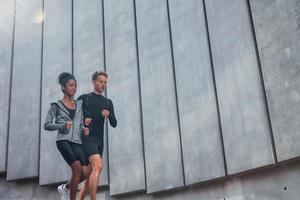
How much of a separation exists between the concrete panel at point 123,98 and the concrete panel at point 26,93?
214 cm

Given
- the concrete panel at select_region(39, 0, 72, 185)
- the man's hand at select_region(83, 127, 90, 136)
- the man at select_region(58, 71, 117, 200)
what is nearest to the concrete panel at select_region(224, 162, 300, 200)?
the man at select_region(58, 71, 117, 200)

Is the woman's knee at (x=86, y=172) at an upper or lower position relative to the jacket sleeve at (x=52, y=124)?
lower

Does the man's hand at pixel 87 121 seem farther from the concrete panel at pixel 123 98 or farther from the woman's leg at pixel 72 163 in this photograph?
the concrete panel at pixel 123 98

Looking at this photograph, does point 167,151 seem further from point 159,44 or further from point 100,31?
point 100,31

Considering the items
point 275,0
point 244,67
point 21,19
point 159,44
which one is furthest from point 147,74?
point 21,19

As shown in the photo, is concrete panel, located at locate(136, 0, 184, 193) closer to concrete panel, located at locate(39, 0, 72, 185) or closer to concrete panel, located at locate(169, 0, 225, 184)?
concrete panel, located at locate(169, 0, 225, 184)

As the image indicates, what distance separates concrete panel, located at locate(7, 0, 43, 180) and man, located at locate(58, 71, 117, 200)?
3.84 m

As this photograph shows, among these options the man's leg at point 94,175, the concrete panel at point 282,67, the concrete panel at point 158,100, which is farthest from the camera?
the concrete panel at point 158,100

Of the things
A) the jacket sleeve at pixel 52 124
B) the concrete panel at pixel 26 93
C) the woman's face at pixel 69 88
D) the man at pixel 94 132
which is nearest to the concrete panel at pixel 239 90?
the man at pixel 94 132

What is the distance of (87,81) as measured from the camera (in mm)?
11727

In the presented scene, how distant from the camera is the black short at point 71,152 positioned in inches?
317

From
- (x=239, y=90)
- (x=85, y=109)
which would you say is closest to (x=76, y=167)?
(x=85, y=109)

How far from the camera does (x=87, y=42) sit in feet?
39.9

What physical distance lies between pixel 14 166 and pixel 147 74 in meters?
4.02
